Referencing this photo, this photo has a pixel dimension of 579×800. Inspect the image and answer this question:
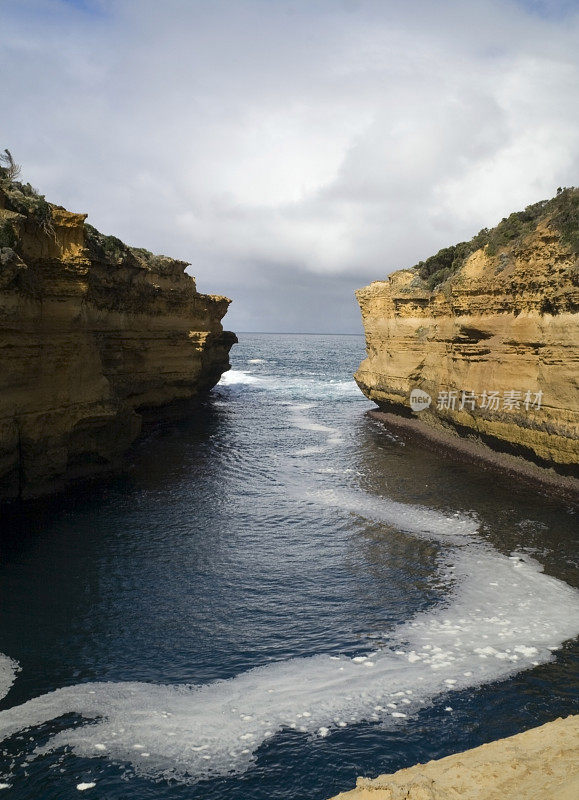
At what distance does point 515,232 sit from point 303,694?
24806 millimetres

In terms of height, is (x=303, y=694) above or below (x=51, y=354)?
below

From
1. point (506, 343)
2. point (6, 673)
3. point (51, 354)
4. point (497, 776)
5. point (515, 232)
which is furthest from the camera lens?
point (515, 232)

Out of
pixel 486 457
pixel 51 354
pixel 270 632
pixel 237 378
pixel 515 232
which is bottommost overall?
pixel 270 632

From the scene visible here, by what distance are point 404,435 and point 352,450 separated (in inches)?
223

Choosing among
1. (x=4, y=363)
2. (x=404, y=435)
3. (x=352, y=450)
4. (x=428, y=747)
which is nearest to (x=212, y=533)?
(x=4, y=363)

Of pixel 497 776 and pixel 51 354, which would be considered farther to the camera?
pixel 51 354

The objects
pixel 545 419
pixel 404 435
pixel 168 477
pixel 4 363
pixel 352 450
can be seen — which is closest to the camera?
pixel 4 363

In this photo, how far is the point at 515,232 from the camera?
1070 inches

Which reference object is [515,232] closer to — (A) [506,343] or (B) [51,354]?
(A) [506,343]

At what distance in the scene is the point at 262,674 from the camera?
410 inches

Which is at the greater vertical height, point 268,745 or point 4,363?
point 4,363

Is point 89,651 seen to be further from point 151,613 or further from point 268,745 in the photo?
point 268,745

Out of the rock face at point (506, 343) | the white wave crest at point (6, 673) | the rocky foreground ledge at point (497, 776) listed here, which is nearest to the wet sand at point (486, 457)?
the rock face at point (506, 343)

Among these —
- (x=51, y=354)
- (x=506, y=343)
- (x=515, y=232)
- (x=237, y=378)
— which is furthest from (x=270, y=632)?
(x=237, y=378)
